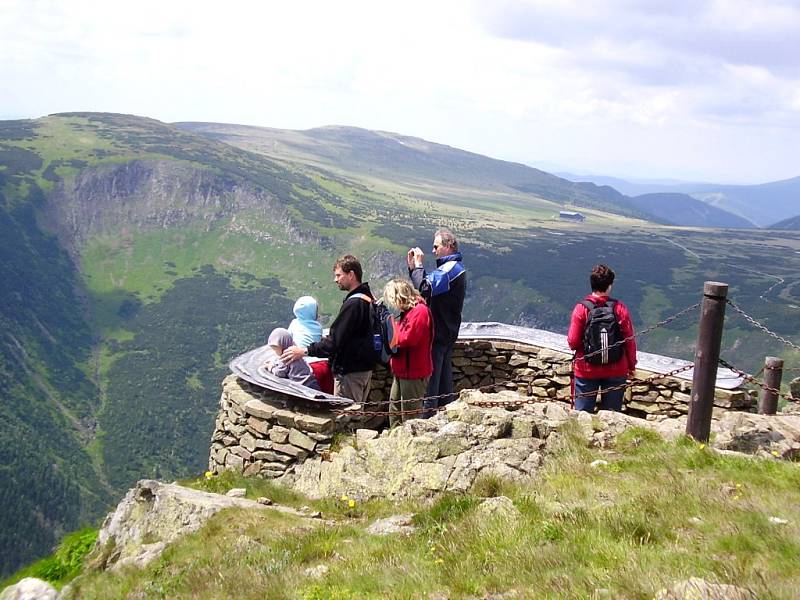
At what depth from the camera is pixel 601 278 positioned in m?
10.1

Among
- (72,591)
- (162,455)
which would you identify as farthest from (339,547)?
(162,455)

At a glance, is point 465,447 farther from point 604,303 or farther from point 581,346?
point 604,303

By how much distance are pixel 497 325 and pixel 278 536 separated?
9.24m

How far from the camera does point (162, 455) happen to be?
17000 cm

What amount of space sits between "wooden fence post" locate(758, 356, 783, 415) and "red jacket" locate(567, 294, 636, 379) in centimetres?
351

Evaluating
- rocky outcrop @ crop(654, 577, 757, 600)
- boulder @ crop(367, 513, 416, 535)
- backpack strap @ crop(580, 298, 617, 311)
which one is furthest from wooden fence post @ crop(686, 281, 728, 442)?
rocky outcrop @ crop(654, 577, 757, 600)

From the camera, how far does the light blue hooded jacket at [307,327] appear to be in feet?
35.7

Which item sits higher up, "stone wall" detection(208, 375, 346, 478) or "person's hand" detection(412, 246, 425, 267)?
"person's hand" detection(412, 246, 425, 267)

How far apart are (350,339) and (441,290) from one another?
1.81m

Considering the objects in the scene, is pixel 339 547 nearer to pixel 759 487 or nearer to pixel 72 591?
pixel 72 591

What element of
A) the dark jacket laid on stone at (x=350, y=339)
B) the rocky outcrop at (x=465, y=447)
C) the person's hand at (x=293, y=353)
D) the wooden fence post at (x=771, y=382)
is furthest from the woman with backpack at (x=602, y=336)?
the person's hand at (x=293, y=353)

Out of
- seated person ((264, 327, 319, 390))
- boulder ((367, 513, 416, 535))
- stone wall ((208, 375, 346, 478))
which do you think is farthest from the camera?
seated person ((264, 327, 319, 390))

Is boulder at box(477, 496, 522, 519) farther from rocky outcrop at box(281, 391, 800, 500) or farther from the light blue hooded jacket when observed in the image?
the light blue hooded jacket

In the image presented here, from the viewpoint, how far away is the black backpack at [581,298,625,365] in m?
10.3
